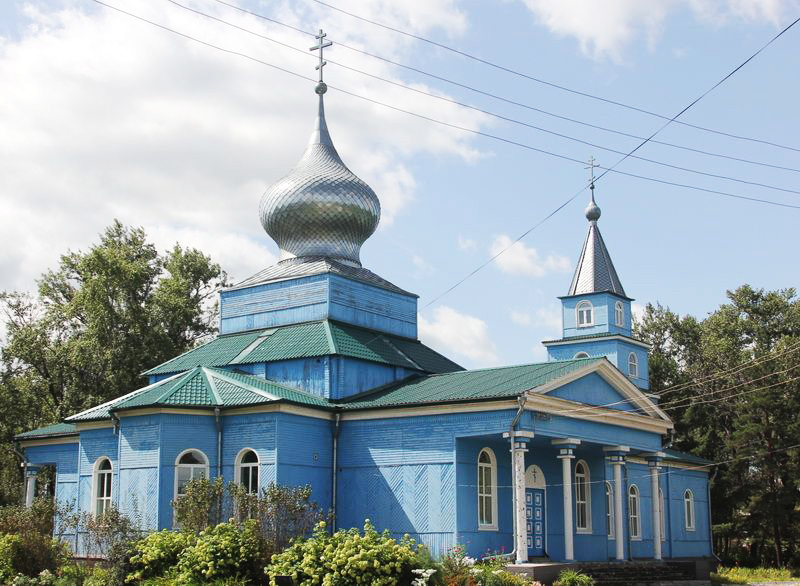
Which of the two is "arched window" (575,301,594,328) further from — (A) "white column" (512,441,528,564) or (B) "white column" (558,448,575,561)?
(A) "white column" (512,441,528,564)

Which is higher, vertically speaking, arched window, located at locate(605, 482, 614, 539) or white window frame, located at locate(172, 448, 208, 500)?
white window frame, located at locate(172, 448, 208, 500)

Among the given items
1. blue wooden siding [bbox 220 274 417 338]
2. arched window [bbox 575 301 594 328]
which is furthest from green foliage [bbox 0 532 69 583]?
arched window [bbox 575 301 594 328]

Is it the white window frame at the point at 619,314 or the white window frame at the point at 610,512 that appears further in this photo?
the white window frame at the point at 619,314

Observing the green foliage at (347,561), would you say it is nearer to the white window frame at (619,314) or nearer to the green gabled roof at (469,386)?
the green gabled roof at (469,386)

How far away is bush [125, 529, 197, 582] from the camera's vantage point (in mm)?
19500

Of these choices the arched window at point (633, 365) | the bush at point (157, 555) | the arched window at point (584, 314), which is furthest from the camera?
the arched window at point (633, 365)

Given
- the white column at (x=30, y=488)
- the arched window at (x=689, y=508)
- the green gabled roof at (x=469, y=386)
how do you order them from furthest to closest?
the arched window at (x=689, y=508) → the white column at (x=30, y=488) → the green gabled roof at (x=469, y=386)

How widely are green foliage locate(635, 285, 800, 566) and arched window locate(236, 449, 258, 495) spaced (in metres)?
17.9

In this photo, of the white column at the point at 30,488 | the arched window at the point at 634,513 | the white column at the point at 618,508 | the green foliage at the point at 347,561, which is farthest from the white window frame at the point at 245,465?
the arched window at the point at 634,513

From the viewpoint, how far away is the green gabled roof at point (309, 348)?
1041 inches

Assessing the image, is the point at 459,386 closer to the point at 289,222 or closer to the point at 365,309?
the point at 365,309

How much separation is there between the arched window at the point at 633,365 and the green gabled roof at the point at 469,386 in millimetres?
12466

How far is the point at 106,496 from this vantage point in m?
24.6

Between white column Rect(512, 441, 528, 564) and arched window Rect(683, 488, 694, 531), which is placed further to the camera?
arched window Rect(683, 488, 694, 531)
